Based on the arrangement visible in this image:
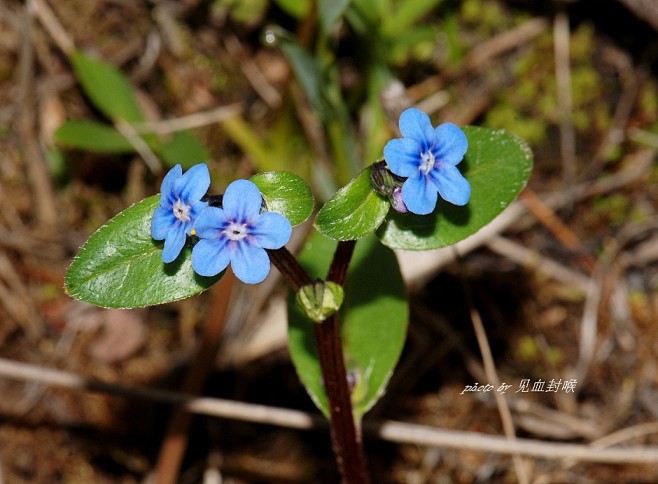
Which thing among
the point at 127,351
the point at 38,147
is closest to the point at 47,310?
the point at 127,351

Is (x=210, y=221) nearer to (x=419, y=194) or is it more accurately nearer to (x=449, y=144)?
(x=419, y=194)

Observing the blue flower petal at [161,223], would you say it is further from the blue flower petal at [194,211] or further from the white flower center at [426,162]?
the white flower center at [426,162]

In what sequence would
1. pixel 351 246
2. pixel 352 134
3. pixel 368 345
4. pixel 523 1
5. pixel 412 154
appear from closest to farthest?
pixel 412 154 → pixel 351 246 → pixel 368 345 → pixel 352 134 → pixel 523 1

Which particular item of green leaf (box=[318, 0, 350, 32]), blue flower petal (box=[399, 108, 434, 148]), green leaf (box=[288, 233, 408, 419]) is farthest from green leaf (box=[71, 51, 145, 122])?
blue flower petal (box=[399, 108, 434, 148])

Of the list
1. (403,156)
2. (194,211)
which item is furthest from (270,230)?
(403,156)

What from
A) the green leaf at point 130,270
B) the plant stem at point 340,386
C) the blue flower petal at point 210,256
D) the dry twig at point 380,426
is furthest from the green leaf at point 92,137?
the blue flower petal at point 210,256

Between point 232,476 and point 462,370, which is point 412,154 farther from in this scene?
point 232,476
